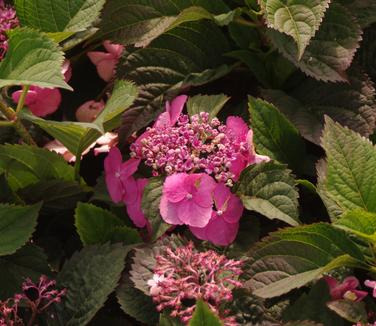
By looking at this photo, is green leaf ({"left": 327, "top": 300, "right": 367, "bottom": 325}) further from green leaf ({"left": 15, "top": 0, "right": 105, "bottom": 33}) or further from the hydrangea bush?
green leaf ({"left": 15, "top": 0, "right": 105, "bottom": 33})

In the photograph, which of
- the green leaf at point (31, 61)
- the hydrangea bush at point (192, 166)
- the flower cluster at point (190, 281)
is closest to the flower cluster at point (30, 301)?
the hydrangea bush at point (192, 166)

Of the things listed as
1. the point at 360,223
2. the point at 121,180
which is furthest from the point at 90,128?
the point at 360,223

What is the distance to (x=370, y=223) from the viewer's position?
1021mm

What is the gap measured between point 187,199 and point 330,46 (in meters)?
0.32

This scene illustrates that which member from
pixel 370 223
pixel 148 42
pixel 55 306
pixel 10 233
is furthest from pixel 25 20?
pixel 370 223

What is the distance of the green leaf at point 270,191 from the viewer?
1.09 meters

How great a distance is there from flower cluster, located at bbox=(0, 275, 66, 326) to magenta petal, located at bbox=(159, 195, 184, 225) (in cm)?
16

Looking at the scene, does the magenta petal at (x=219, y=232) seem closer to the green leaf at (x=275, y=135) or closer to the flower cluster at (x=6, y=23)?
the green leaf at (x=275, y=135)

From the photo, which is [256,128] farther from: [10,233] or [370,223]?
[10,233]

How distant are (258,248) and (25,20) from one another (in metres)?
0.51

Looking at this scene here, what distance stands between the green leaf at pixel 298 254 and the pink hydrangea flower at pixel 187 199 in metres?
0.10

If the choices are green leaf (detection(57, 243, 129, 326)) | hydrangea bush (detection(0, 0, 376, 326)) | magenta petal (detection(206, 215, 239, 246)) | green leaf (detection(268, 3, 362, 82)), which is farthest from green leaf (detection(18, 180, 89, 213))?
green leaf (detection(268, 3, 362, 82))

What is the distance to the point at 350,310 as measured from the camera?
100cm

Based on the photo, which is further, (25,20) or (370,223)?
(25,20)
